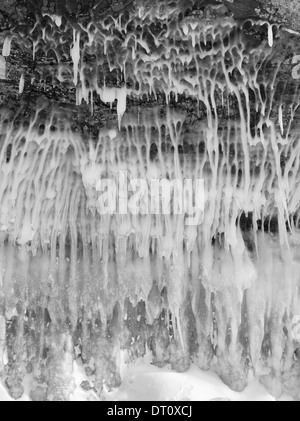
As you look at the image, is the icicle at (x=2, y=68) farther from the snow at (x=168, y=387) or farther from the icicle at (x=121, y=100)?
the snow at (x=168, y=387)

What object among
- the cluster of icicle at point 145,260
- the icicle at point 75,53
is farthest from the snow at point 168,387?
the icicle at point 75,53

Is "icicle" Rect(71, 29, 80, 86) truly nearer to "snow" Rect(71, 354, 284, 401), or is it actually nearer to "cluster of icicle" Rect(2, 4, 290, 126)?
"cluster of icicle" Rect(2, 4, 290, 126)

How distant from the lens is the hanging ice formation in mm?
3887

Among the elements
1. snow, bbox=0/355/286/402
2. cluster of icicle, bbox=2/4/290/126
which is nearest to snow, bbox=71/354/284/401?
snow, bbox=0/355/286/402

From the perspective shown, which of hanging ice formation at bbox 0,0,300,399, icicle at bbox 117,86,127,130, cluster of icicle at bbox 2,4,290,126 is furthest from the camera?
icicle at bbox 117,86,127,130

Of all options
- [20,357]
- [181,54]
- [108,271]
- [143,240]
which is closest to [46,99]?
[181,54]

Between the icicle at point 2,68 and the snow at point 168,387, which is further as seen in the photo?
the snow at point 168,387

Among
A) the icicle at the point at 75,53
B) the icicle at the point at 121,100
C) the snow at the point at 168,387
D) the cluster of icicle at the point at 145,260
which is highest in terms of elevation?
the icicle at the point at 75,53

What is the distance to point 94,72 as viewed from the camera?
4012 mm

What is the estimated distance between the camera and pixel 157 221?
5559 millimetres

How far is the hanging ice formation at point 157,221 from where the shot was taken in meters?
3.89

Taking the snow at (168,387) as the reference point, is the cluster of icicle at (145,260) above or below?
above

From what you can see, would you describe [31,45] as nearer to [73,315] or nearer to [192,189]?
[192,189]
